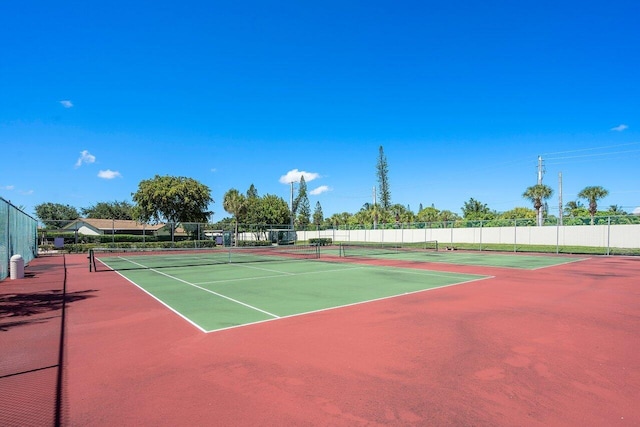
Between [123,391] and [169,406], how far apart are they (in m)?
0.91

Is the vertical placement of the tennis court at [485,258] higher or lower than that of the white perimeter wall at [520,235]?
lower

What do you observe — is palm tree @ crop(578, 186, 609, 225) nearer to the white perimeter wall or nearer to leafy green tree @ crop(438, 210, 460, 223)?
the white perimeter wall

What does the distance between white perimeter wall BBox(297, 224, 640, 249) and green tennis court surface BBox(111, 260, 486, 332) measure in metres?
24.9

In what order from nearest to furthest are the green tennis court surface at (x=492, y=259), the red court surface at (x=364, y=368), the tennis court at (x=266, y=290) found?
the red court surface at (x=364, y=368), the tennis court at (x=266, y=290), the green tennis court surface at (x=492, y=259)

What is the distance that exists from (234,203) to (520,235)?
40.7 metres

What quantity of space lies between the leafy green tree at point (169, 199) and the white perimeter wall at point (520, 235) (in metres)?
21.3

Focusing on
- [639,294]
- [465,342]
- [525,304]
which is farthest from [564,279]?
[465,342]

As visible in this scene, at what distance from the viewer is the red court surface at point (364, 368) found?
421 cm

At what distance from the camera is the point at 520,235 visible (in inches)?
1634

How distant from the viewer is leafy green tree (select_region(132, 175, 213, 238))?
165 feet

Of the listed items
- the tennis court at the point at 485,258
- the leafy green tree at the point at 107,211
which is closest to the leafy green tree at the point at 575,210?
the tennis court at the point at 485,258

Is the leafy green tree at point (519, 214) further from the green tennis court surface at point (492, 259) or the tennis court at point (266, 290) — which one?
the tennis court at point (266, 290)

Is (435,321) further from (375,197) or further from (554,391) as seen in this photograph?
(375,197)

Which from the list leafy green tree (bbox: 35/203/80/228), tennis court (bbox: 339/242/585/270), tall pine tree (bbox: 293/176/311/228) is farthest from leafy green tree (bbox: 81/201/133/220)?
tennis court (bbox: 339/242/585/270)
